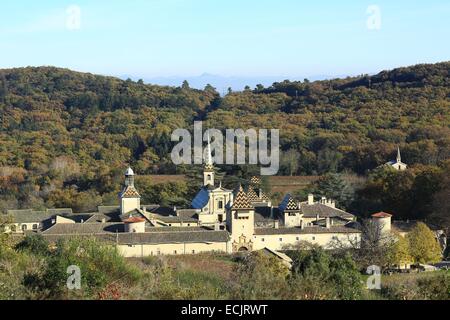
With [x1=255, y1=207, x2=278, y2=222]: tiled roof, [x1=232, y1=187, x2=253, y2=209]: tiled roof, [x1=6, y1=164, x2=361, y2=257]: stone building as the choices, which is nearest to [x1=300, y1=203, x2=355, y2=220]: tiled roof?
[x1=6, y1=164, x2=361, y2=257]: stone building

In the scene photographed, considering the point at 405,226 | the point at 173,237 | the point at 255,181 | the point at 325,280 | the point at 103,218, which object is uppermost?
the point at 325,280

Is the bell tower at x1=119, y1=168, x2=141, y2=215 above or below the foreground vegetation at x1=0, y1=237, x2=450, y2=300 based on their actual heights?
below

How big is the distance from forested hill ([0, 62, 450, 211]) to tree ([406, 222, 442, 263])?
19.7m

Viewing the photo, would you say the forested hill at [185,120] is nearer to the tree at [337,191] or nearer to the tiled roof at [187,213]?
the tree at [337,191]

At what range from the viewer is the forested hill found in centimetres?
5319

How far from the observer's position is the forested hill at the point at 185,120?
53.2 metres

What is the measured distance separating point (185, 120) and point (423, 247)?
51.8 metres

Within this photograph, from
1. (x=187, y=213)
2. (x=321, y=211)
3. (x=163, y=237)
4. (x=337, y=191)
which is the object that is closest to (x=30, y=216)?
(x=187, y=213)

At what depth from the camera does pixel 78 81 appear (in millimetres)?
98062

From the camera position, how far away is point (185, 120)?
79312mm

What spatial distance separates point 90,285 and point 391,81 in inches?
2748

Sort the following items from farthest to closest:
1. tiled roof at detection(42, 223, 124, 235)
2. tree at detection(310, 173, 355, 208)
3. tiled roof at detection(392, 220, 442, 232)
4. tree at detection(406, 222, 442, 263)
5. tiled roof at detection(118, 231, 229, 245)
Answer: tree at detection(310, 173, 355, 208)
tiled roof at detection(392, 220, 442, 232)
tiled roof at detection(42, 223, 124, 235)
tiled roof at detection(118, 231, 229, 245)
tree at detection(406, 222, 442, 263)

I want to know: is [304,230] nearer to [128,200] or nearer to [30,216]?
[128,200]

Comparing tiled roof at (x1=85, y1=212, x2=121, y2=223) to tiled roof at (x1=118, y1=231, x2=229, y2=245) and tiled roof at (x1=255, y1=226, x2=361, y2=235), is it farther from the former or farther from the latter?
tiled roof at (x1=255, y1=226, x2=361, y2=235)
